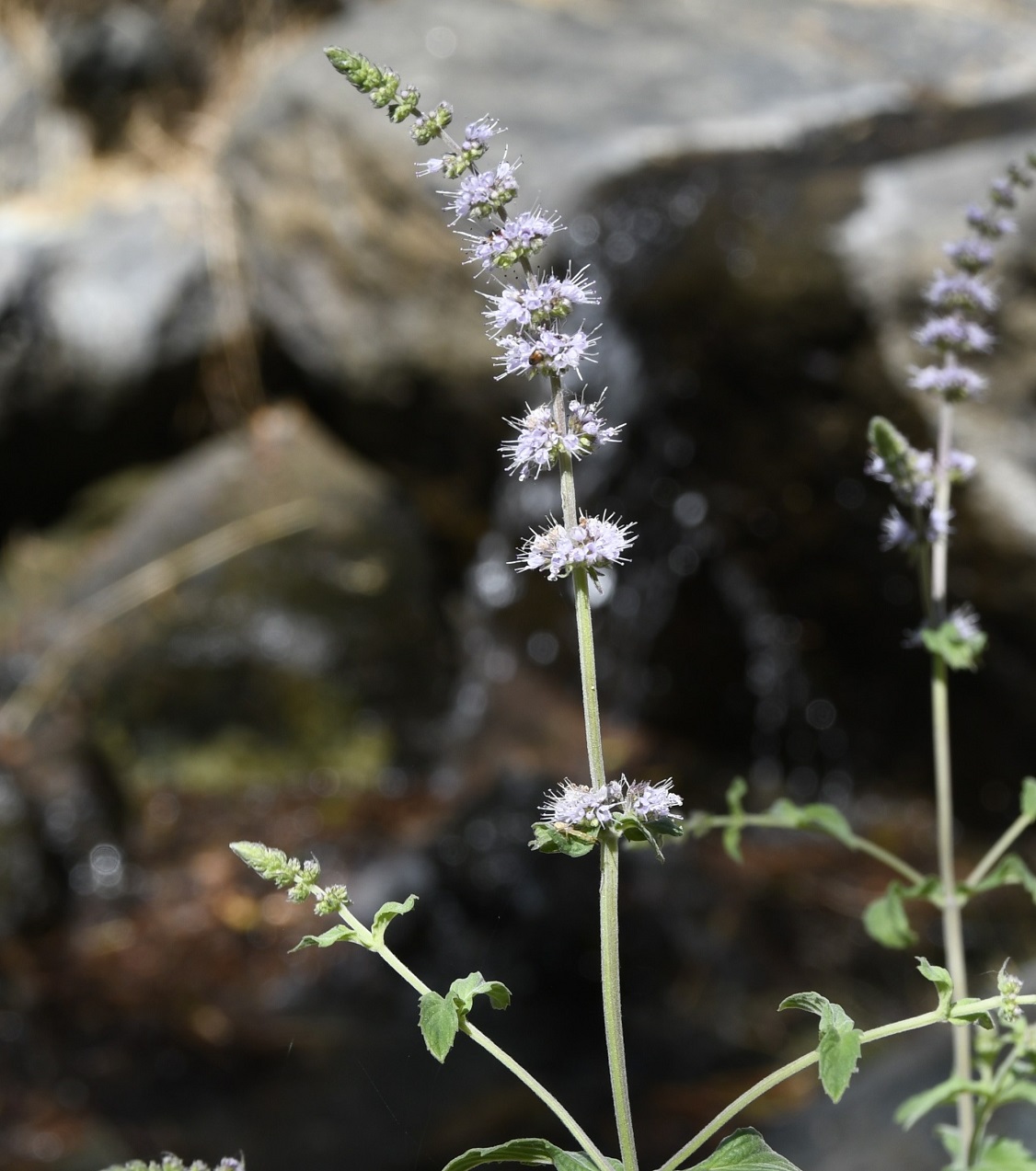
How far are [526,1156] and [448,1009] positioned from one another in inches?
7.8

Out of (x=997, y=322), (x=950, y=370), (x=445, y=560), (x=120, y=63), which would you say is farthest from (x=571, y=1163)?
(x=120, y=63)

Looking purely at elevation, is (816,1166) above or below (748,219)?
below

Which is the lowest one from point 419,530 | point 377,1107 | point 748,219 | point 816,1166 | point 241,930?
point 241,930

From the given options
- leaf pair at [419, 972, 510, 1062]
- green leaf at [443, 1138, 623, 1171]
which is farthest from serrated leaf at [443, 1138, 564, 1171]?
leaf pair at [419, 972, 510, 1062]

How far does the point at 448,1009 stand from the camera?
145 cm

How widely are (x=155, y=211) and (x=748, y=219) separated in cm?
435

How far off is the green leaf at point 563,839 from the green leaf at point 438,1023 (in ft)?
0.66

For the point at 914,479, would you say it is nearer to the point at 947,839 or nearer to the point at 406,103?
the point at 947,839

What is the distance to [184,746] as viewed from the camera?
6996 millimetres

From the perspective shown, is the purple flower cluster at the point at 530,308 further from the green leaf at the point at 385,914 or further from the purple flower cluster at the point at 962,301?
the purple flower cluster at the point at 962,301

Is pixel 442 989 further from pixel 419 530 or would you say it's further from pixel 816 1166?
pixel 419 530

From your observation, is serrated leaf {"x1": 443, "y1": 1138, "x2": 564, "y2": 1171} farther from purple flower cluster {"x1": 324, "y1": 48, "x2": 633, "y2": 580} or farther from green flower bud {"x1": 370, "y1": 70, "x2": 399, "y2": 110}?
green flower bud {"x1": 370, "y1": 70, "x2": 399, "y2": 110}

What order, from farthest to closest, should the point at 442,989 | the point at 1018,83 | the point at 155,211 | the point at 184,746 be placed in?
1. the point at 155,211
2. the point at 1018,83
3. the point at 184,746
4. the point at 442,989

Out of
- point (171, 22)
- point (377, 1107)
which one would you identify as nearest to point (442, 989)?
point (377, 1107)
